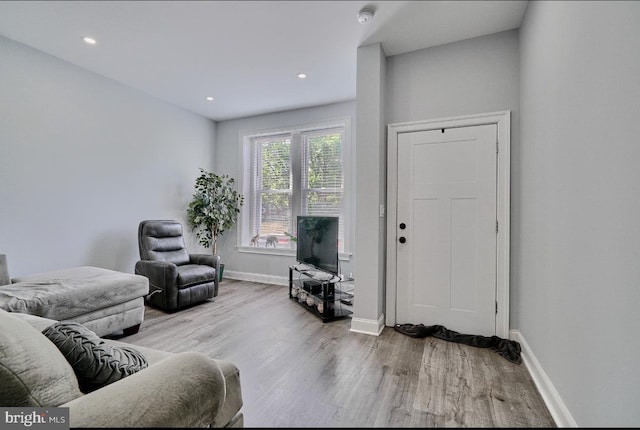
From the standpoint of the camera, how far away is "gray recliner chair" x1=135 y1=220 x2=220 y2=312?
295 cm

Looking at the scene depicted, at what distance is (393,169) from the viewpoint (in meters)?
2.61

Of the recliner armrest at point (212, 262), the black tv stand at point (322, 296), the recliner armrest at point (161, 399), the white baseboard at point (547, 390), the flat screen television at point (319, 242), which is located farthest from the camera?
the recliner armrest at point (212, 262)

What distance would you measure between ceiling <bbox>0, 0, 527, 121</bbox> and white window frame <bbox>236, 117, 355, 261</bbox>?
2.36 ft

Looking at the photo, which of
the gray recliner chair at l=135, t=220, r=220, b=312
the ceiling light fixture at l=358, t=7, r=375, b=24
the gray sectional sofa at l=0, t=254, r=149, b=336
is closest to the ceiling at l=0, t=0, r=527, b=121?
the ceiling light fixture at l=358, t=7, r=375, b=24

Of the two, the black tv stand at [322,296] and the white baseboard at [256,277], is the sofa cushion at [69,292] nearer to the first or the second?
the black tv stand at [322,296]

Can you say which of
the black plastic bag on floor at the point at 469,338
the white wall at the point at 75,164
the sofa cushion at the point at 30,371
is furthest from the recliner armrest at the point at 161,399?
the white wall at the point at 75,164

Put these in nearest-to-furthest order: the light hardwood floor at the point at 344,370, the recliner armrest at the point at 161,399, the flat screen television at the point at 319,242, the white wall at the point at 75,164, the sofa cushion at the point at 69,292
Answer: the recliner armrest at the point at 161,399 → the light hardwood floor at the point at 344,370 → the sofa cushion at the point at 69,292 → the white wall at the point at 75,164 → the flat screen television at the point at 319,242

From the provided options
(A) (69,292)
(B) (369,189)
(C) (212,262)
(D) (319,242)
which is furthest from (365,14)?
(C) (212,262)

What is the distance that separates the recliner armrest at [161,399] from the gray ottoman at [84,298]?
5.67 feet

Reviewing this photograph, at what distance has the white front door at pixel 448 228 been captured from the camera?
2.33 m

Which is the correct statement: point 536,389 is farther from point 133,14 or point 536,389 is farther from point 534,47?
point 133,14

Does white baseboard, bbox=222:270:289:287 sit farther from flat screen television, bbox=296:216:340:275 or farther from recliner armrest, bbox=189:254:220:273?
recliner armrest, bbox=189:254:220:273

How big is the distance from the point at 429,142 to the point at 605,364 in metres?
1.90

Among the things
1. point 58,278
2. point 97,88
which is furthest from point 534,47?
point 97,88
